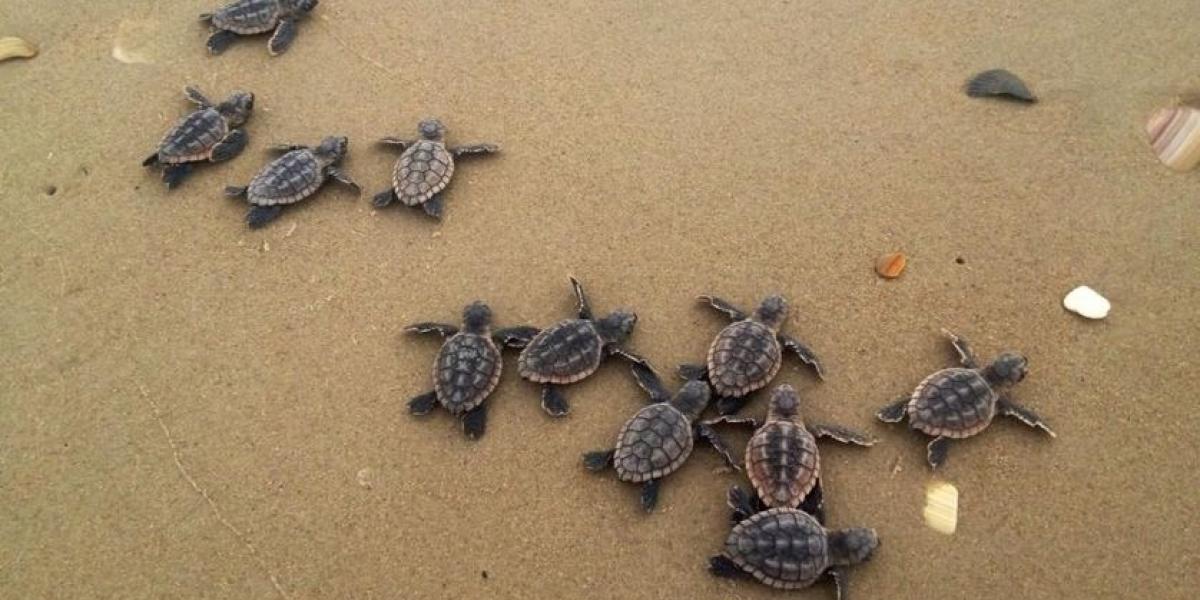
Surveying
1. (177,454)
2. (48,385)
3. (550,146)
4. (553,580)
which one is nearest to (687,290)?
(550,146)

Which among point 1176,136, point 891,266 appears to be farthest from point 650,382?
point 1176,136

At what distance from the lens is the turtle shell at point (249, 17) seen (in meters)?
4.55

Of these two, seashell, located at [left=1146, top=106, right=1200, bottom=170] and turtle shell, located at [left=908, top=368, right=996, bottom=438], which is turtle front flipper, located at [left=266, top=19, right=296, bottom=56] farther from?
seashell, located at [left=1146, top=106, right=1200, bottom=170]

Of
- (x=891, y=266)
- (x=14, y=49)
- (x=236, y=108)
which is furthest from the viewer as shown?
(x=14, y=49)

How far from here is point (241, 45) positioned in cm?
462

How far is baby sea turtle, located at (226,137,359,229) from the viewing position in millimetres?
3771

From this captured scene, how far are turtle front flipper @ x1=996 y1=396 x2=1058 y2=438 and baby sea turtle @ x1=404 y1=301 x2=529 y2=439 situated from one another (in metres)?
1.96

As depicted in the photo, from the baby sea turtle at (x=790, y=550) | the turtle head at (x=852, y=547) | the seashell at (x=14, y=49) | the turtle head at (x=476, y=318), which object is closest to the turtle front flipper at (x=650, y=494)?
the baby sea turtle at (x=790, y=550)

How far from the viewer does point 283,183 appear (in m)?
3.78

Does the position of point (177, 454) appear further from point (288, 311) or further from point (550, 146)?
point (550, 146)

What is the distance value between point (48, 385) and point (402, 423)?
148cm

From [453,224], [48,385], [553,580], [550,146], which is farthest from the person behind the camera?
[550,146]

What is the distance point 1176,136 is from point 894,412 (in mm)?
2118

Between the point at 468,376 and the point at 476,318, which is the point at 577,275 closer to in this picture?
the point at 476,318
